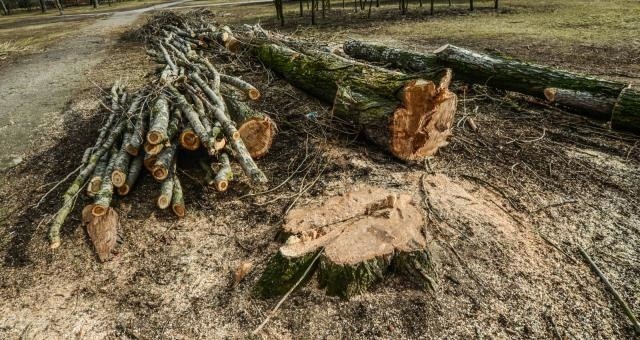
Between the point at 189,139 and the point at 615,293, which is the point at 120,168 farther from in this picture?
the point at 615,293

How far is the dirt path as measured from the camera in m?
5.68

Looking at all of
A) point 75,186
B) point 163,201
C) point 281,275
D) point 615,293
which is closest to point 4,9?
point 75,186

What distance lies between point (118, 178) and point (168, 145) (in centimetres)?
55

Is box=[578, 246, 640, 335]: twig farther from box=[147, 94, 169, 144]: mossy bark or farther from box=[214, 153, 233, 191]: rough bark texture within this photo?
box=[147, 94, 169, 144]: mossy bark

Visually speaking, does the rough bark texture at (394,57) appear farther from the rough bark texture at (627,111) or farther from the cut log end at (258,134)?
the cut log end at (258,134)

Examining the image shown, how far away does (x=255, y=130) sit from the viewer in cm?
426

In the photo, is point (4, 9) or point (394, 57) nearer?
point (394, 57)

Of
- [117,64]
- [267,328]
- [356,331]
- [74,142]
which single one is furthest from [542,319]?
[117,64]

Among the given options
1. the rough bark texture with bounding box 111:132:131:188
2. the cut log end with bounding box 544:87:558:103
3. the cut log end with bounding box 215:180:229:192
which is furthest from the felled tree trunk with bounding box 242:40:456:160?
the rough bark texture with bounding box 111:132:131:188

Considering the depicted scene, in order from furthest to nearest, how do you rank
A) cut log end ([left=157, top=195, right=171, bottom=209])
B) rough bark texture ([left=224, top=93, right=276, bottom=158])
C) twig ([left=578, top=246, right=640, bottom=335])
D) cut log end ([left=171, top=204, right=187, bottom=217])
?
rough bark texture ([left=224, top=93, right=276, bottom=158]), cut log end ([left=171, top=204, right=187, bottom=217]), cut log end ([left=157, top=195, right=171, bottom=209]), twig ([left=578, top=246, right=640, bottom=335])

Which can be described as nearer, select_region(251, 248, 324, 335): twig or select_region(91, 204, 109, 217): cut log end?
select_region(251, 248, 324, 335): twig

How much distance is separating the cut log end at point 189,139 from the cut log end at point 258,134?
50 cm

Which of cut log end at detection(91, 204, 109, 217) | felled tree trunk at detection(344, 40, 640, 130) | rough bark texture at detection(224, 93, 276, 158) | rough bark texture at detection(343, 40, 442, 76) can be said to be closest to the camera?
cut log end at detection(91, 204, 109, 217)

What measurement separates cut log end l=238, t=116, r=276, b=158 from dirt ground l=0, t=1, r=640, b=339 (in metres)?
0.20
